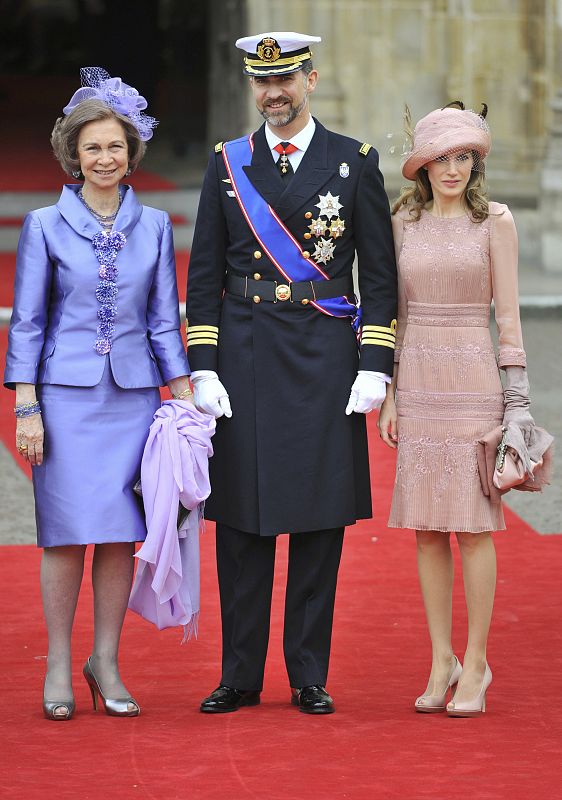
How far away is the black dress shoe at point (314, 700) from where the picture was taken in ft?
16.2

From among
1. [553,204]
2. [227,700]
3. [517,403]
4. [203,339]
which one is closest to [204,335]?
[203,339]

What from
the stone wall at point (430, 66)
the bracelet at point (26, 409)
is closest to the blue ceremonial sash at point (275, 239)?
the bracelet at point (26, 409)

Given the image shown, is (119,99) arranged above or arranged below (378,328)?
above

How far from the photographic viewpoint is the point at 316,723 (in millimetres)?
4840

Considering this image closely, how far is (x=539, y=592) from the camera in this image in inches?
253

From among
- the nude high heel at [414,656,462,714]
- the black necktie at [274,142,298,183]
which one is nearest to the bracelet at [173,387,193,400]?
the black necktie at [274,142,298,183]

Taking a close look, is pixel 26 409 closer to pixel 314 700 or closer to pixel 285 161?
pixel 285 161

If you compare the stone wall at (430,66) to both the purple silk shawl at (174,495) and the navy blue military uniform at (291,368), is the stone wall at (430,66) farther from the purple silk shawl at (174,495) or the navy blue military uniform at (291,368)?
the purple silk shawl at (174,495)

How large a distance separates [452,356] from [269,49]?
99 cm

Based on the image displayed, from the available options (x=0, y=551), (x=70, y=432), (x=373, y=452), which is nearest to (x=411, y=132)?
(x=70, y=432)

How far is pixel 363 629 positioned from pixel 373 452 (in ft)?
9.72

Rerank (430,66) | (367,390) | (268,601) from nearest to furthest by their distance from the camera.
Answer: (367,390) < (268,601) < (430,66)

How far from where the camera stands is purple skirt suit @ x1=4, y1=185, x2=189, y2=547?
488cm

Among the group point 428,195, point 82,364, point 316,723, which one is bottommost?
point 316,723
